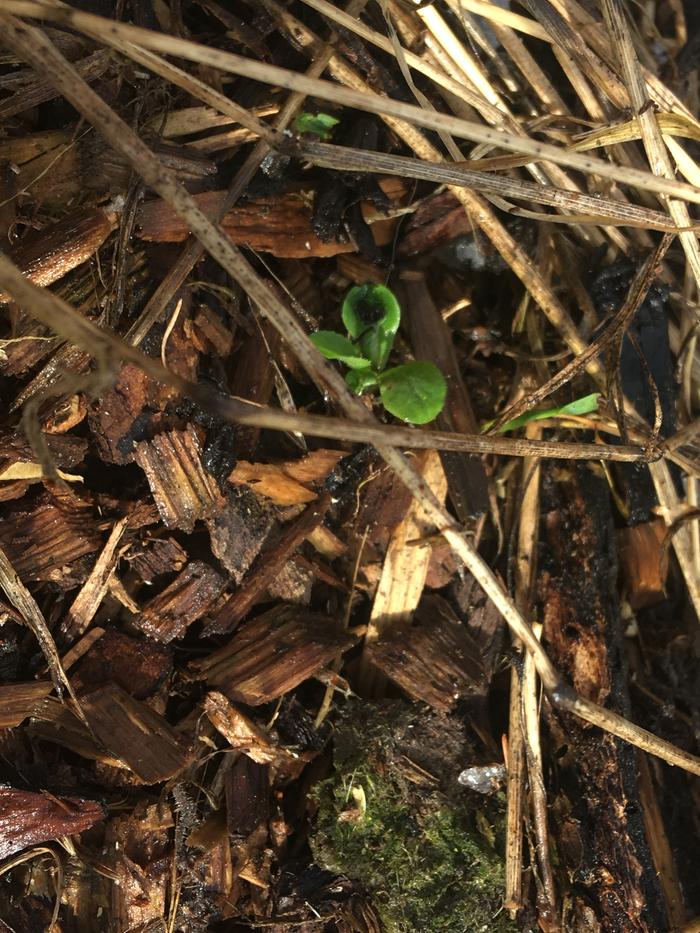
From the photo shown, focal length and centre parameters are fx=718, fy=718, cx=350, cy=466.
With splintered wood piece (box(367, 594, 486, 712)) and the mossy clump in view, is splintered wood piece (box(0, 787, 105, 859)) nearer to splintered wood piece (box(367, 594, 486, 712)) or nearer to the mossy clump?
the mossy clump

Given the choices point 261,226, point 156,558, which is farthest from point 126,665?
point 261,226

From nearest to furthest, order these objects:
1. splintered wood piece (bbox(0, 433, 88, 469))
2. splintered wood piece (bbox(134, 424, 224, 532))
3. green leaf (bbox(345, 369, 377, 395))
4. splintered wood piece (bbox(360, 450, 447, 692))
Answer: splintered wood piece (bbox(0, 433, 88, 469))
splintered wood piece (bbox(134, 424, 224, 532))
green leaf (bbox(345, 369, 377, 395))
splintered wood piece (bbox(360, 450, 447, 692))

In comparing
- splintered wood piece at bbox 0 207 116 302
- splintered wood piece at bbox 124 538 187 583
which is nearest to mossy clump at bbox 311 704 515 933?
splintered wood piece at bbox 124 538 187 583

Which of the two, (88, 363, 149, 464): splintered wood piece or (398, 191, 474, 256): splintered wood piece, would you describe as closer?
(88, 363, 149, 464): splintered wood piece

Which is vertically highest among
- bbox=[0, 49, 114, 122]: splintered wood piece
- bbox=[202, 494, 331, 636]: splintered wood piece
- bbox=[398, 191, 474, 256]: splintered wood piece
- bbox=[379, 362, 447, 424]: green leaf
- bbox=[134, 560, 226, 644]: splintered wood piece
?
bbox=[0, 49, 114, 122]: splintered wood piece

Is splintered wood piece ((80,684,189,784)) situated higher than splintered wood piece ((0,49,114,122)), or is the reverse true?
splintered wood piece ((0,49,114,122))

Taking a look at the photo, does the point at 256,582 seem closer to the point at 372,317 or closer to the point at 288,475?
the point at 288,475
